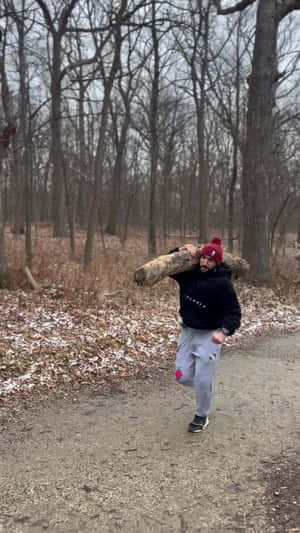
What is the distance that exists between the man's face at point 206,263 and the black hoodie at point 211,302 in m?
0.06

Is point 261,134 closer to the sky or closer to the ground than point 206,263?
closer to the sky

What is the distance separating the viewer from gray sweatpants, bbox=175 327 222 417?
3811 millimetres

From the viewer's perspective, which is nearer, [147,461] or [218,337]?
[147,461]

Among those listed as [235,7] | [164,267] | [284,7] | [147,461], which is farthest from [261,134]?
[147,461]

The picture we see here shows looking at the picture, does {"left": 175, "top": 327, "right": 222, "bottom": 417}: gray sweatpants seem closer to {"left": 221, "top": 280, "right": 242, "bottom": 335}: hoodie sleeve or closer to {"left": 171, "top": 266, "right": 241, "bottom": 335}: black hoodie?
{"left": 171, "top": 266, "right": 241, "bottom": 335}: black hoodie

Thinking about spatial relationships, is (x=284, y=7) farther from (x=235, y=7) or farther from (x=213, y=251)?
(x=213, y=251)

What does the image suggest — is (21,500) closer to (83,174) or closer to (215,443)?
(215,443)

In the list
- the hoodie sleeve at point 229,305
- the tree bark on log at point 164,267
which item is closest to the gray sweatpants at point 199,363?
the hoodie sleeve at point 229,305

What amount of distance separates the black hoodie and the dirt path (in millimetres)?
1097

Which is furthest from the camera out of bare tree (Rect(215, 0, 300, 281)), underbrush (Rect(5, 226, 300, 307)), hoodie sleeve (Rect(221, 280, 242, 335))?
bare tree (Rect(215, 0, 300, 281))

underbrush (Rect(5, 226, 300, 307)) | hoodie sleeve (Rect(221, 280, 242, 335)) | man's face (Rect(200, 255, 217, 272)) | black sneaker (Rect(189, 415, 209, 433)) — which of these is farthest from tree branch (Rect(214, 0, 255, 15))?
black sneaker (Rect(189, 415, 209, 433))

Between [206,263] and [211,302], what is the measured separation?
1.21ft

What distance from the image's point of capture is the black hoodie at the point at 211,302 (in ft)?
12.5

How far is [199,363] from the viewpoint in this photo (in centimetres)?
382
